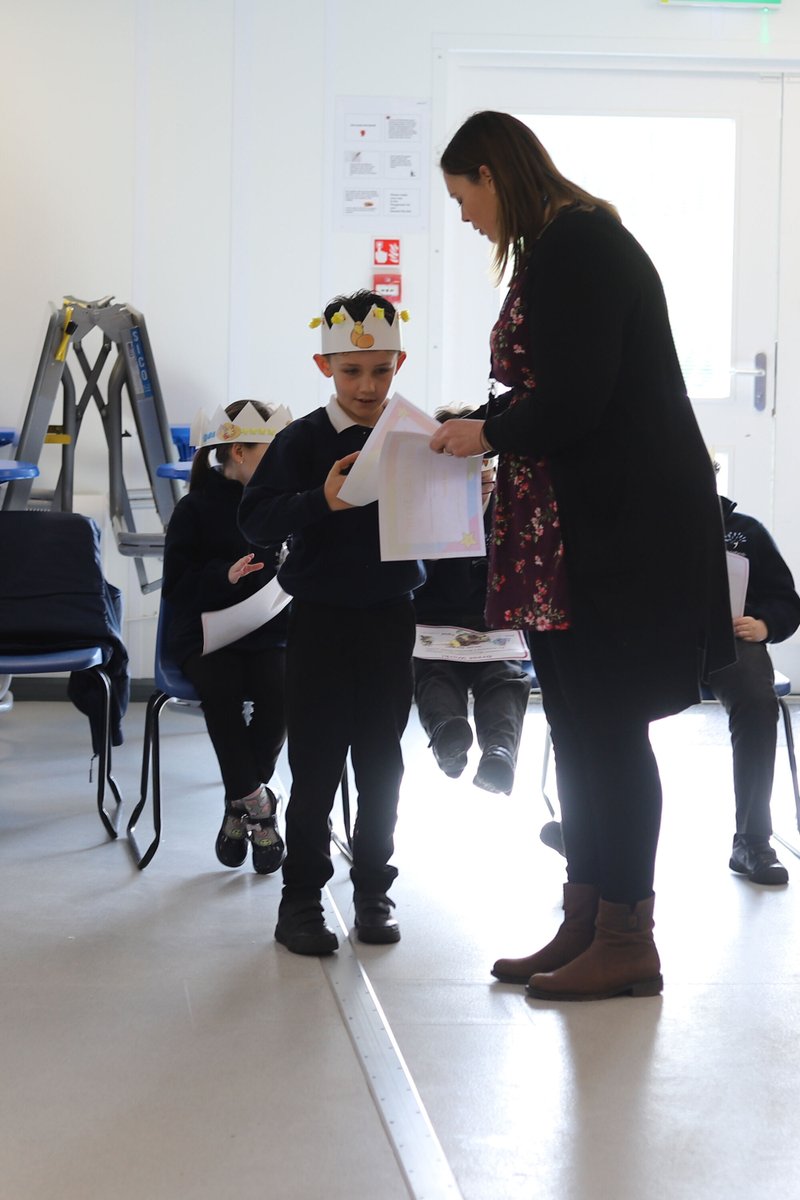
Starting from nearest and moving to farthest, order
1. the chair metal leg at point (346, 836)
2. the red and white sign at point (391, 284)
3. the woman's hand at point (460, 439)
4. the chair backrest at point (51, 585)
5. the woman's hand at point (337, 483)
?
1. the woman's hand at point (460, 439)
2. the woman's hand at point (337, 483)
3. the chair metal leg at point (346, 836)
4. the chair backrest at point (51, 585)
5. the red and white sign at point (391, 284)

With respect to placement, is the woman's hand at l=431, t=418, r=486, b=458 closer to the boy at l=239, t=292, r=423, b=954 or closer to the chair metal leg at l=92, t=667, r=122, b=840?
the boy at l=239, t=292, r=423, b=954

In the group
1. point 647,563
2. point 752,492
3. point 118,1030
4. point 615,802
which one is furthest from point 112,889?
point 752,492

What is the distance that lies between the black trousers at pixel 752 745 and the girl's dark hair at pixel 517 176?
1.16 meters

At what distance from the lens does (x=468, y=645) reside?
288cm

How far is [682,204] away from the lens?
5.07 meters

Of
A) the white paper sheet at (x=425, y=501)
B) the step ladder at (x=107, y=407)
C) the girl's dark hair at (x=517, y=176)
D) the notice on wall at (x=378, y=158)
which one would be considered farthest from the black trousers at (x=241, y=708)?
the notice on wall at (x=378, y=158)

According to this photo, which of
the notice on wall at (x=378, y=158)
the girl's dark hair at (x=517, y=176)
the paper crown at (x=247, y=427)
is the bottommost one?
the paper crown at (x=247, y=427)

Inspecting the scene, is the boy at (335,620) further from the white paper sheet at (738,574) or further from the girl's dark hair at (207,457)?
the white paper sheet at (738,574)

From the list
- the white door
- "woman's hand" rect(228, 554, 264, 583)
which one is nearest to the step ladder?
the white door

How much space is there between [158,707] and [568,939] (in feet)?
3.80

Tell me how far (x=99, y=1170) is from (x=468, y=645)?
1.58m

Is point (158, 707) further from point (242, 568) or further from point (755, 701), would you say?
point (755, 701)

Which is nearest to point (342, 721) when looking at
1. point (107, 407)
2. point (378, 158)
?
point (107, 407)

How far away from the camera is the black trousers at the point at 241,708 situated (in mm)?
2736
